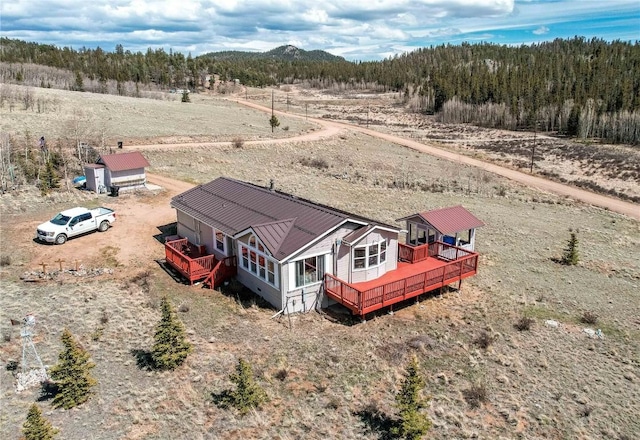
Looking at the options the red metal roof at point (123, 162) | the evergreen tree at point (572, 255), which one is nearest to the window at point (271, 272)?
the evergreen tree at point (572, 255)

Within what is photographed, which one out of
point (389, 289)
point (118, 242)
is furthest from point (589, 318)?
point (118, 242)

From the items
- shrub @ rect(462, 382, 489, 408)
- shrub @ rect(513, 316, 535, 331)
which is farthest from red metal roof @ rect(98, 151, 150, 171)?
shrub @ rect(462, 382, 489, 408)

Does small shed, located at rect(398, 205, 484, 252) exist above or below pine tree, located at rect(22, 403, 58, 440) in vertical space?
above

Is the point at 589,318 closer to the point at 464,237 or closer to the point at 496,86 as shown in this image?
the point at 464,237

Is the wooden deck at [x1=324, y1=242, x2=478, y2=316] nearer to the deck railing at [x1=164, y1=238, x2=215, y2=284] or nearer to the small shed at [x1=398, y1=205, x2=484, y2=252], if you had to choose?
the small shed at [x1=398, y1=205, x2=484, y2=252]

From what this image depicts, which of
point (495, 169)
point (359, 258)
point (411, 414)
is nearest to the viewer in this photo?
point (411, 414)

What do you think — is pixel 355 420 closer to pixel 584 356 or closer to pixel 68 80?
pixel 584 356
